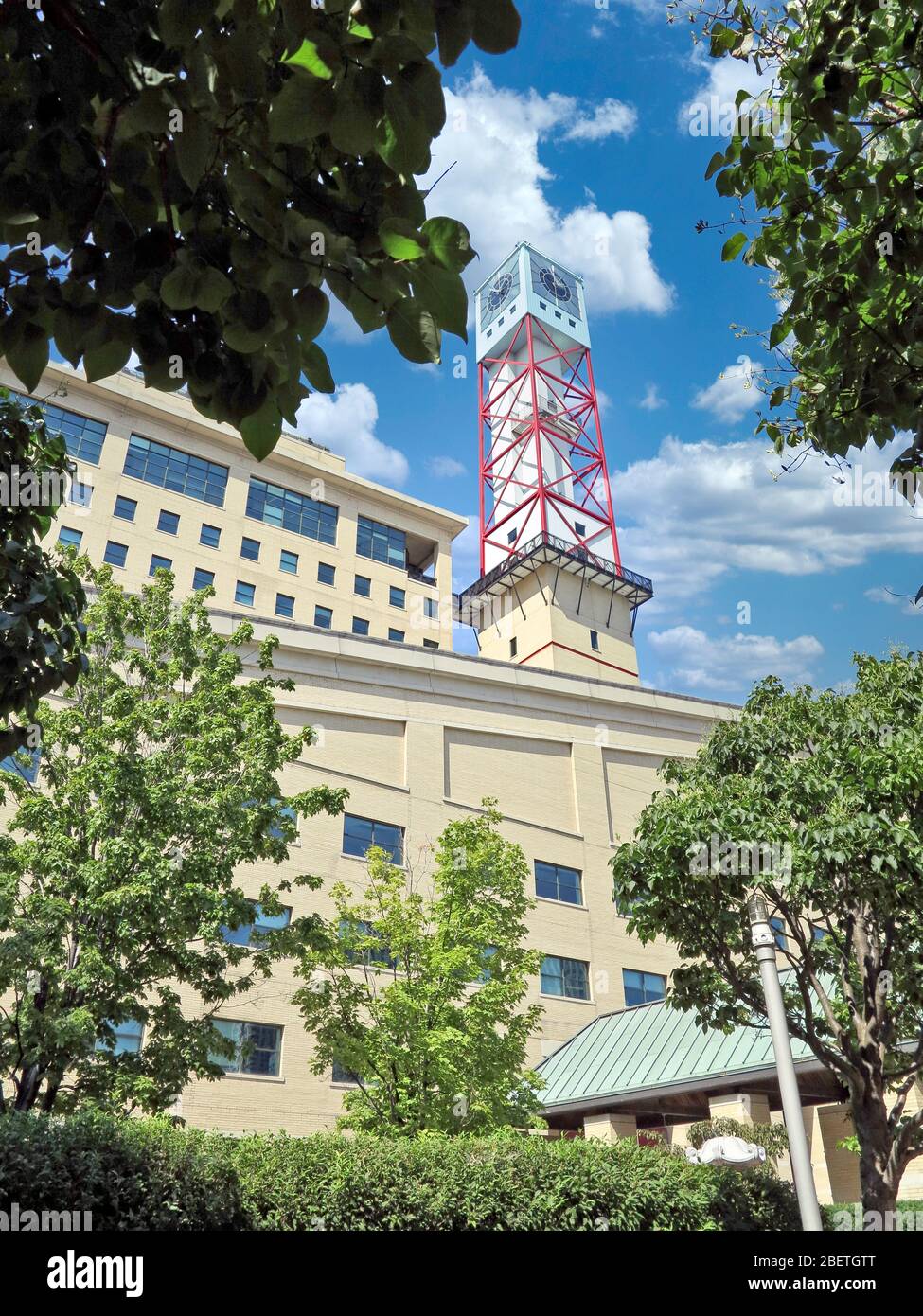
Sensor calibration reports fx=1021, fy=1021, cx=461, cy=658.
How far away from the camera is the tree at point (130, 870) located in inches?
626

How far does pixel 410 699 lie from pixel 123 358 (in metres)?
32.2

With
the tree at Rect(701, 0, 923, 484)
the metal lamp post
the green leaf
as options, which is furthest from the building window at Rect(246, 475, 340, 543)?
the green leaf

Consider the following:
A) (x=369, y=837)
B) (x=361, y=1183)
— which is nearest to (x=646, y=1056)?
(x=369, y=837)

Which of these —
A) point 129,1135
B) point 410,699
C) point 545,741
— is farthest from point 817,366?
point 545,741

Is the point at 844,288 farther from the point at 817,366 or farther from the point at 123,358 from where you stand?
the point at 123,358

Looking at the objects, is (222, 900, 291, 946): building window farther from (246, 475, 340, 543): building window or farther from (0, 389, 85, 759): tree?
(246, 475, 340, 543): building window

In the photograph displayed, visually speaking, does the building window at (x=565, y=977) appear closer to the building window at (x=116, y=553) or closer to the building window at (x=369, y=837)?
the building window at (x=369, y=837)

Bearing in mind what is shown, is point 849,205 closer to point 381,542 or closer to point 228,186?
point 228,186

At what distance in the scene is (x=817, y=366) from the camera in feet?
22.3

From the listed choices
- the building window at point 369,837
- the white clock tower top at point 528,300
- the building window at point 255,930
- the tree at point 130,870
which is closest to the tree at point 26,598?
the tree at point 130,870

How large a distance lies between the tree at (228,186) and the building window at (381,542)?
54393 mm

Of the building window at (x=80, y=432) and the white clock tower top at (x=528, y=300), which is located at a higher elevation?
the white clock tower top at (x=528, y=300)

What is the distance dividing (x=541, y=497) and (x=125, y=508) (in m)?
23.0

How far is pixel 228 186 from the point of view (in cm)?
327
